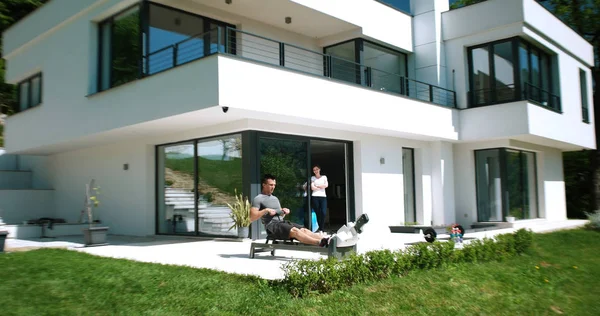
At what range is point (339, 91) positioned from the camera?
1255 centimetres

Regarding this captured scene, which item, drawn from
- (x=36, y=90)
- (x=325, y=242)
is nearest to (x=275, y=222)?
(x=325, y=242)

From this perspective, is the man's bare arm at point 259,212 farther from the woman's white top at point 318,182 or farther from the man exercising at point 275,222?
the woman's white top at point 318,182

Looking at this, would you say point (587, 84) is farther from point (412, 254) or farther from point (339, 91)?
point (412, 254)

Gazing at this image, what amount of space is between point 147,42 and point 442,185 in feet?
33.1

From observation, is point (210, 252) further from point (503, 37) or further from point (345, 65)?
point (503, 37)

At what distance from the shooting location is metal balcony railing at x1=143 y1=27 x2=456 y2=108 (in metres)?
11.8

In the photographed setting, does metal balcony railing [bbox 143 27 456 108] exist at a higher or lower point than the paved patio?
higher

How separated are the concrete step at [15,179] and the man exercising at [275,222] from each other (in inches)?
581

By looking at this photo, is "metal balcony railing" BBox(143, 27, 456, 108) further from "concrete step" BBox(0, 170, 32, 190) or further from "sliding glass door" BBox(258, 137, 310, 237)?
"concrete step" BBox(0, 170, 32, 190)

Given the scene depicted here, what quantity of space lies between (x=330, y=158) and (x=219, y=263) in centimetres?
1234

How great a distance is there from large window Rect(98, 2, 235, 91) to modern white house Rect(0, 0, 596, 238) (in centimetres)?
5

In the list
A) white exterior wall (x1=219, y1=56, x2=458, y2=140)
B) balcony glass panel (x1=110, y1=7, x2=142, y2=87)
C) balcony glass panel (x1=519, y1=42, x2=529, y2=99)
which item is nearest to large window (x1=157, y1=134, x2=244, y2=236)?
white exterior wall (x1=219, y1=56, x2=458, y2=140)

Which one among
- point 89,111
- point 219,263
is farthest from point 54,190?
point 219,263

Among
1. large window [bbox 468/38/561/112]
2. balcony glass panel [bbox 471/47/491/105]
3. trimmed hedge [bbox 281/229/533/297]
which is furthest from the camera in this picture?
balcony glass panel [bbox 471/47/491/105]
